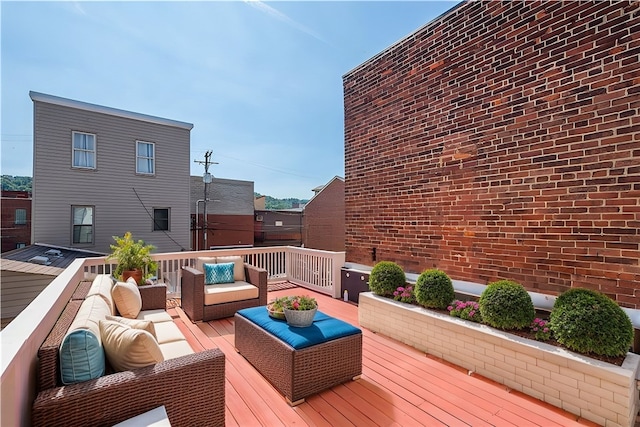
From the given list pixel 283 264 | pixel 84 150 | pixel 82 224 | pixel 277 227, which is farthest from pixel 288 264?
pixel 277 227

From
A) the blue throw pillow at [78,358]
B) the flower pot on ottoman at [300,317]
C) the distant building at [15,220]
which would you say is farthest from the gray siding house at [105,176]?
the distant building at [15,220]

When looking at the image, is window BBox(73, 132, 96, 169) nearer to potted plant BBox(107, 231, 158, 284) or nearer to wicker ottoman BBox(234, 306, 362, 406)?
potted plant BBox(107, 231, 158, 284)

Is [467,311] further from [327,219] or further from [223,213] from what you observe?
[223,213]

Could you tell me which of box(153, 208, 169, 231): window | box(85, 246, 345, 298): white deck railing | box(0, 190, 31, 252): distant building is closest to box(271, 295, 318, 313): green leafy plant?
box(85, 246, 345, 298): white deck railing

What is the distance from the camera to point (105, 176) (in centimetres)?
969

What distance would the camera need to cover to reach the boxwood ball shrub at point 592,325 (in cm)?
222

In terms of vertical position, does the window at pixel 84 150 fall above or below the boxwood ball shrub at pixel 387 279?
above

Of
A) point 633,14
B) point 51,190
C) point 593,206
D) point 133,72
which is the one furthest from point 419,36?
point 51,190

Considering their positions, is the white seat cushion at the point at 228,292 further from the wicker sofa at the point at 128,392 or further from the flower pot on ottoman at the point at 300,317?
the wicker sofa at the point at 128,392

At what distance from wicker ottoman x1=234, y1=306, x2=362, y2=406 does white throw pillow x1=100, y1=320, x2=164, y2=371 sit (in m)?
1.04

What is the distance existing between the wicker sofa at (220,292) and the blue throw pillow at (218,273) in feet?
0.24

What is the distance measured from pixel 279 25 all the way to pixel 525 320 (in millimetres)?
5651

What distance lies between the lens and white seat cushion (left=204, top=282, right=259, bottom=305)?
13.9ft

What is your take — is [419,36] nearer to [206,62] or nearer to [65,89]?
[206,62]
